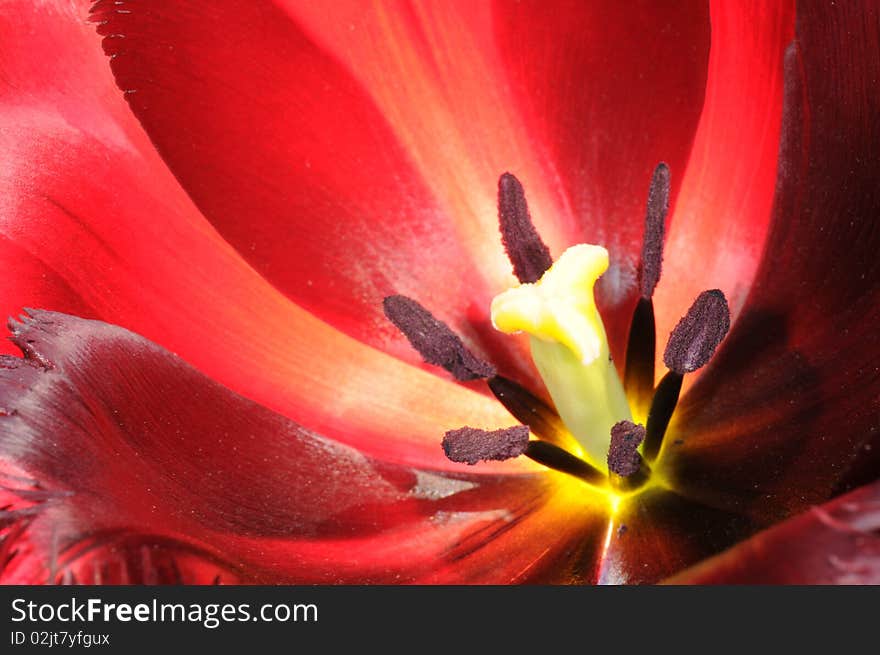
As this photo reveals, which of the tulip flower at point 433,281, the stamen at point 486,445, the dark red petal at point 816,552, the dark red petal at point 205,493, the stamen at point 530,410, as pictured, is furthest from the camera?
the stamen at point 530,410

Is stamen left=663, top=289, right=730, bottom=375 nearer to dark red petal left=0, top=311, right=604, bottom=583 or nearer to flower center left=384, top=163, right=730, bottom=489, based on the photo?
flower center left=384, top=163, right=730, bottom=489

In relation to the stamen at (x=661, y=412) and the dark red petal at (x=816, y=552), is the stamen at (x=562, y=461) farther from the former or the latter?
the dark red petal at (x=816, y=552)

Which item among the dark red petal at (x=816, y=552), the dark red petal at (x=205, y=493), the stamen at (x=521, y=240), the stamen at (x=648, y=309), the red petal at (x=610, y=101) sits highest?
the red petal at (x=610, y=101)

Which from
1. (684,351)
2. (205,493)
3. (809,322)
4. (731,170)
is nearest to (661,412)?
(684,351)

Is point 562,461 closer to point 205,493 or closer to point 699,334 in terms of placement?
point 699,334

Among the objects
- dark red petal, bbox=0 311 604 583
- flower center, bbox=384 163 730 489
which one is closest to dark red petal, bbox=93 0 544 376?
flower center, bbox=384 163 730 489

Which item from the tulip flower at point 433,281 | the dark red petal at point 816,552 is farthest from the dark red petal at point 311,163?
the dark red petal at point 816,552

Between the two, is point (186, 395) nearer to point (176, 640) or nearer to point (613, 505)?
point (176, 640)
